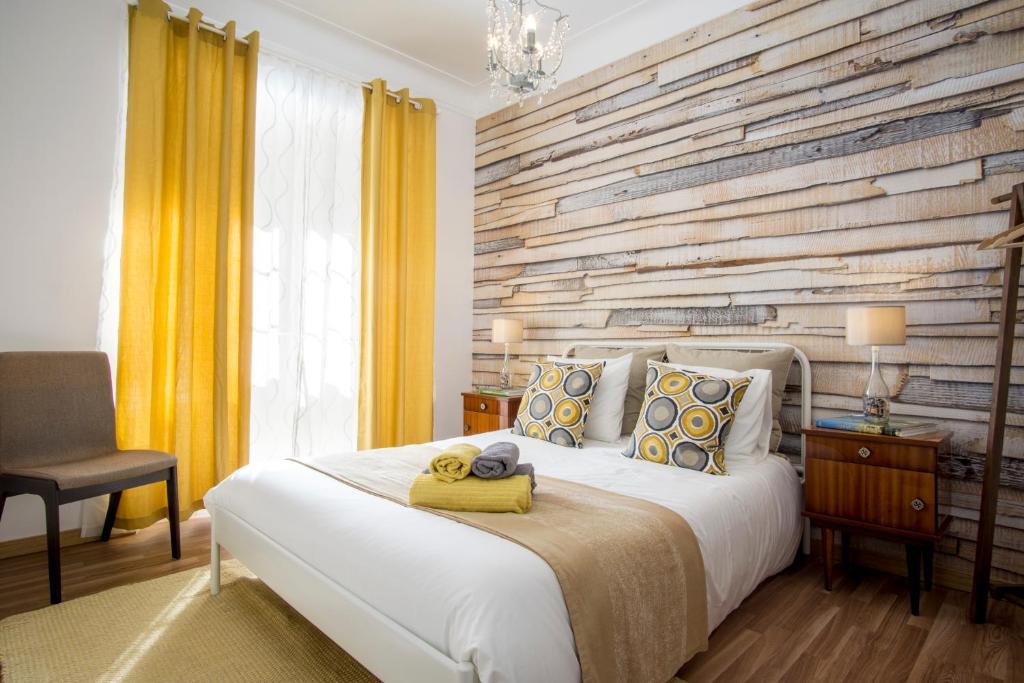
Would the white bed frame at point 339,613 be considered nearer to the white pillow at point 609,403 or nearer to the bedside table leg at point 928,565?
the white pillow at point 609,403

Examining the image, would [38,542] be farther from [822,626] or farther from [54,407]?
[822,626]

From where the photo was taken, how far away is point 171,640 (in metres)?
1.92

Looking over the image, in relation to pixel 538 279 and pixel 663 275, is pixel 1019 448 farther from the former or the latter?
pixel 538 279

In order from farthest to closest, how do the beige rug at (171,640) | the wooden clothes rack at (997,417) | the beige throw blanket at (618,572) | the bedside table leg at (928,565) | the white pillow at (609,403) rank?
the white pillow at (609,403) < the bedside table leg at (928,565) < the wooden clothes rack at (997,417) < the beige rug at (171,640) < the beige throw blanket at (618,572)

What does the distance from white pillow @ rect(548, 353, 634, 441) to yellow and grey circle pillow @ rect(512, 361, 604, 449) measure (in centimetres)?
9

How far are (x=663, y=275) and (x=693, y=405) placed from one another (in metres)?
1.18

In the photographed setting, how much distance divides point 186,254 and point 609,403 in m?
2.46

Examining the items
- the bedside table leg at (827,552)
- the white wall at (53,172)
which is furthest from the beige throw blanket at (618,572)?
the white wall at (53,172)

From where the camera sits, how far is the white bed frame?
4.06 feet

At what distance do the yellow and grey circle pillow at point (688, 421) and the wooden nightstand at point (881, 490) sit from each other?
1.34 ft

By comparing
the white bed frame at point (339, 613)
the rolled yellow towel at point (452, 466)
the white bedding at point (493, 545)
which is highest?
the rolled yellow towel at point (452, 466)

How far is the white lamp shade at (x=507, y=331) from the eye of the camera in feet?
12.9

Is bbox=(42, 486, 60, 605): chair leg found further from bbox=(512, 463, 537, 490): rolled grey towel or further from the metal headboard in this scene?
the metal headboard

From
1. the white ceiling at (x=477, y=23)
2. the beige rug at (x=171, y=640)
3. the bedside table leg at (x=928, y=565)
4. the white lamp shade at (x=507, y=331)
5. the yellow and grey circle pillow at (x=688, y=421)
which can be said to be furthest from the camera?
the white lamp shade at (x=507, y=331)
